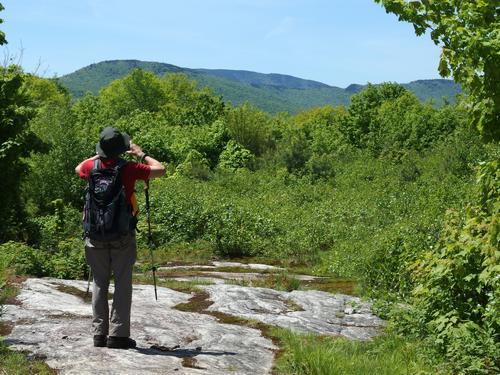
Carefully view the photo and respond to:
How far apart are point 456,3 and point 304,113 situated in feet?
427

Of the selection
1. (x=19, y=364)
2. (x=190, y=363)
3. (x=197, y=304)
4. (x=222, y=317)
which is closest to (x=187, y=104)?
(x=197, y=304)

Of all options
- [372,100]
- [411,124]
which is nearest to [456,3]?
[411,124]

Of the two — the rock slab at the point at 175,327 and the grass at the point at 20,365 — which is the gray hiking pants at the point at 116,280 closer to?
the rock slab at the point at 175,327

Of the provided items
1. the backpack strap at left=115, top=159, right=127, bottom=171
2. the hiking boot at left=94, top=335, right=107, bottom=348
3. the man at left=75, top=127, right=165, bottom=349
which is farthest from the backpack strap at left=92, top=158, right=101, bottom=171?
the hiking boot at left=94, top=335, right=107, bottom=348

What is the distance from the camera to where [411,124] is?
58312mm

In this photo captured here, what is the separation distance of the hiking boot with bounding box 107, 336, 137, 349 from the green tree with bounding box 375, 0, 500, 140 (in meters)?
4.19

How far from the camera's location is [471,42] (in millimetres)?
6418

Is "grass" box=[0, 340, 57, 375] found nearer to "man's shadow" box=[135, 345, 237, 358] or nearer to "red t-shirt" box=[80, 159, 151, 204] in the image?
"man's shadow" box=[135, 345, 237, 358]

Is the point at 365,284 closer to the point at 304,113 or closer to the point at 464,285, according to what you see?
the point at 464,285

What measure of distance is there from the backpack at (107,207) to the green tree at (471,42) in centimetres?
350

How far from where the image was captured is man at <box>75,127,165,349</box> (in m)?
7.21

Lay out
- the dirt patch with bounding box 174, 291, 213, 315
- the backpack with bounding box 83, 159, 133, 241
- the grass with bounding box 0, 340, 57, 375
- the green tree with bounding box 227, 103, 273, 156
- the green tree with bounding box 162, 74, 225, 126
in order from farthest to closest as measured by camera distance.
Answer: the green tree with bounding box 162, 74, 225, 126
the green tree with bounding box 227, 103, 273, 156
the dirt patch with bounding box 174, 291, 213, 315
the backpack with bounding box 83, 159, 133, 241
the grass with bounding box 0, 340, 57, 375

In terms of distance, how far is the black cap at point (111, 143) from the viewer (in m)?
7.21

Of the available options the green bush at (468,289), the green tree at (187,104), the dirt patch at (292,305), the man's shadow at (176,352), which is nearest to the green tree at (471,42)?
the green bush at (468,289)
